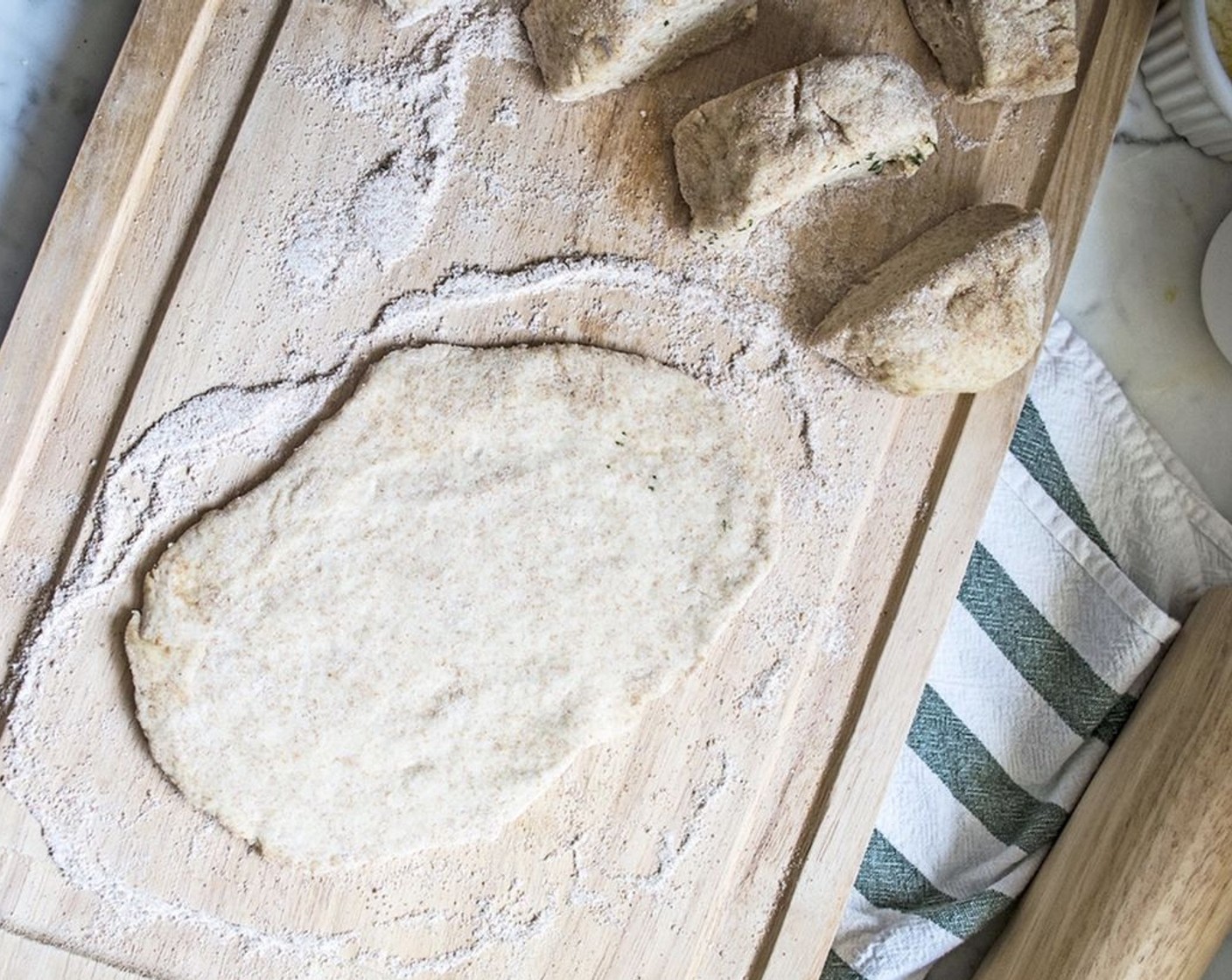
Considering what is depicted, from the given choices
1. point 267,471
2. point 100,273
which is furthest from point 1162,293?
point 100,273

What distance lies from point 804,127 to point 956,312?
0.28m

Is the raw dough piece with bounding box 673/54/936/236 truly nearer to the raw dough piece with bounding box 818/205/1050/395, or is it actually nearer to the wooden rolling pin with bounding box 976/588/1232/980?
the raw dough piece with bounding box 818/205/1050/395

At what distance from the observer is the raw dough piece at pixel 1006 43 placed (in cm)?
145

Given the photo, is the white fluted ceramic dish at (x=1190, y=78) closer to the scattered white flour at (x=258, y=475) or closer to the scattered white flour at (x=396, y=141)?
the scattered white flour at (x=258, y=475)

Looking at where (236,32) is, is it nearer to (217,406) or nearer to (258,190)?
(258,190)

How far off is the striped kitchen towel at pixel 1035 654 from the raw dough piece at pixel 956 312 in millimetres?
245

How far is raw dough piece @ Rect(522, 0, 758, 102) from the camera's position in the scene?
1.39m

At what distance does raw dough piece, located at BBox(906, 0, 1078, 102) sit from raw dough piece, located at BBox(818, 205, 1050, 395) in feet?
0.56

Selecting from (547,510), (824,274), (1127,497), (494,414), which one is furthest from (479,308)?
(1127,497)

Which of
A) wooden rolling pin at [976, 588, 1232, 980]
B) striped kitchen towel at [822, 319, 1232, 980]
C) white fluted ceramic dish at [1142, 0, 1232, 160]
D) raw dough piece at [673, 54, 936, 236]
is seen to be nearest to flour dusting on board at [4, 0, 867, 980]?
raw dough piece at [673, 54, 936, 236]

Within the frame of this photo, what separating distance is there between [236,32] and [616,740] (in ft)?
3.31

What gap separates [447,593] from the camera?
1.49 m

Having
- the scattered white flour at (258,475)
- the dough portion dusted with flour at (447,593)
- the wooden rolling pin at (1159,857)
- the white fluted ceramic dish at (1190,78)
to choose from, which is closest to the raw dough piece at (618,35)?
the scattered white flour at (258,475)

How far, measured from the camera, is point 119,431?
57.9 inches
